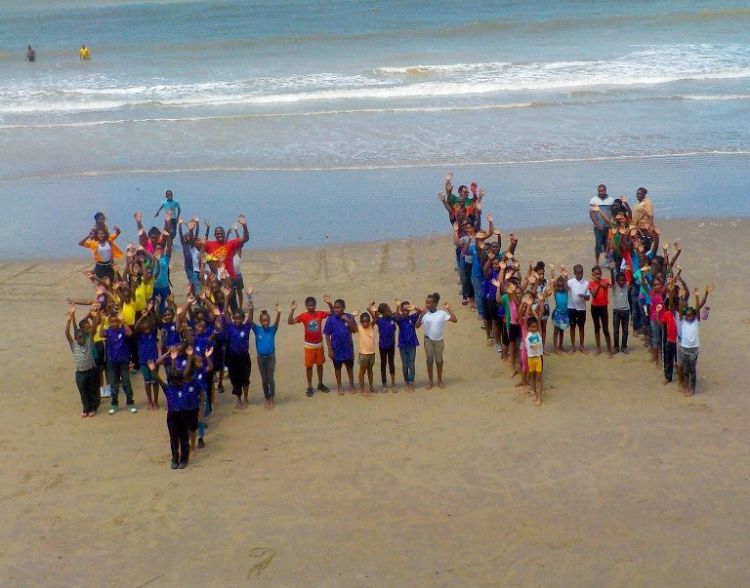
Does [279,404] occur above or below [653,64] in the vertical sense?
below

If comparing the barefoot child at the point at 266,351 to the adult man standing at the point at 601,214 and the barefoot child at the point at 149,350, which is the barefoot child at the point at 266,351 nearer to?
the barefoot child at the point at 149,350

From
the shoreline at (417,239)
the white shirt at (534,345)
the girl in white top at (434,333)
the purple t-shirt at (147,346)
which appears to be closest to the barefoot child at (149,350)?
the purple t-shirt at (147,346)

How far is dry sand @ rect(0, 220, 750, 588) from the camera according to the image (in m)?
8.97

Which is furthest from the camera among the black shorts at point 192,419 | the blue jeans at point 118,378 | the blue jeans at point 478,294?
the blue jeans at point 478,294

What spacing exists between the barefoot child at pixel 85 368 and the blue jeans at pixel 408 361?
12.4 ft

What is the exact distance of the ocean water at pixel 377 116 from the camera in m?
21.7

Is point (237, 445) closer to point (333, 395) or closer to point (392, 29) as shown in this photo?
point (333, 395)

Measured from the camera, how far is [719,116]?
2856cm

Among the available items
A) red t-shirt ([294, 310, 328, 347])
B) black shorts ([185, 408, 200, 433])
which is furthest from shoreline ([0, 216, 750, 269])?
black shorts ([185, 408, 200, 433])

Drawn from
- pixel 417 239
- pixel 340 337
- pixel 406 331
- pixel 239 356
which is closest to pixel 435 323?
pixel 406 331

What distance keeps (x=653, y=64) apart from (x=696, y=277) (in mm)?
24729

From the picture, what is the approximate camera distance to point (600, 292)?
44.5 feet

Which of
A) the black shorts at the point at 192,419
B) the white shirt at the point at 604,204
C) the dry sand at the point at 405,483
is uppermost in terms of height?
the white shirt at the point at 604,204

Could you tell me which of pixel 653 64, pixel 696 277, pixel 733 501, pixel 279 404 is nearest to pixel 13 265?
pixel 279 404
